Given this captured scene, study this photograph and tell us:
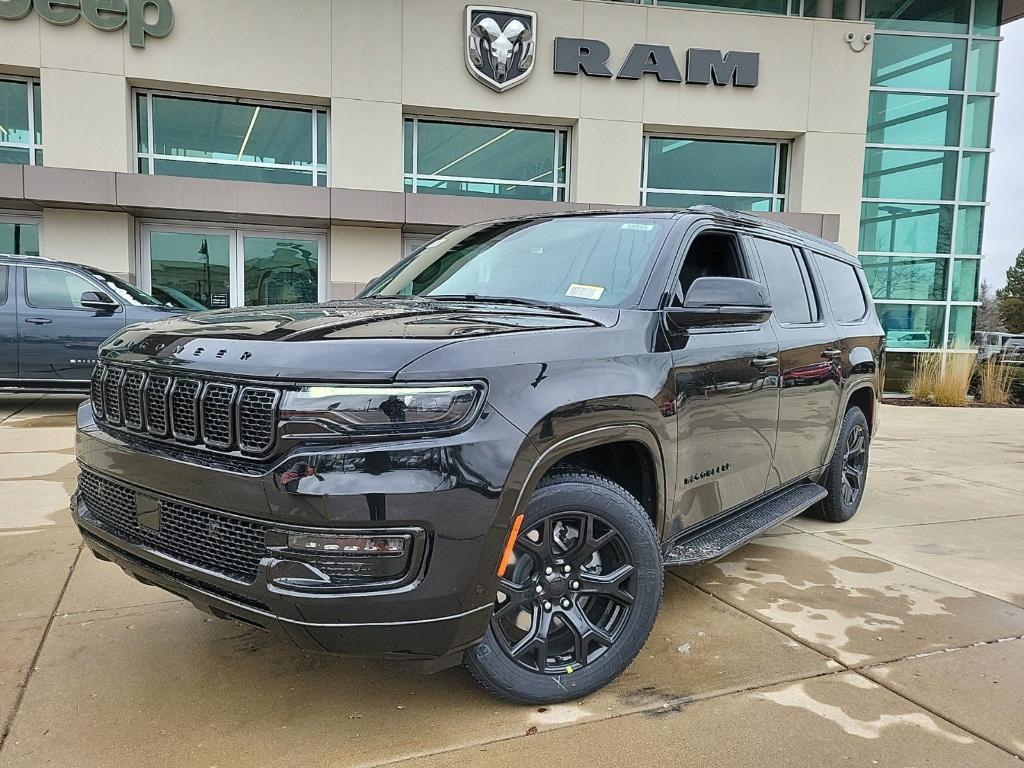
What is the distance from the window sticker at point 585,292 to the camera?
3.05 metres

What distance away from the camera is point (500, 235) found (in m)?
3.77

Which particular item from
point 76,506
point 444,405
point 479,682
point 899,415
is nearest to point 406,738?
point 479,682

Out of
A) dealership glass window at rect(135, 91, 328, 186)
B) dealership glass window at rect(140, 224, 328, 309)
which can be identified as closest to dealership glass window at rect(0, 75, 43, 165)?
dealership glass window at rect(135, 91, 328, 186)

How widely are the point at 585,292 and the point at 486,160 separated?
39.1 feet

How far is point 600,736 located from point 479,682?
43 centimetres

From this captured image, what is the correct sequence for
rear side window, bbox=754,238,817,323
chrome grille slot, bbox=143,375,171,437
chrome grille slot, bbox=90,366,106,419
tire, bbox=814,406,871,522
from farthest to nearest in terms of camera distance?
tire, bbox=814,406,871,522 < rear side window, bbox=754,238,817,323 < chrome grille slot, bbox=90,366,106,419 < chrome grille slot, bbox=143,375,171,437

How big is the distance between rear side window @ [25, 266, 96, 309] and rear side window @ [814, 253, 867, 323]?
8376mm

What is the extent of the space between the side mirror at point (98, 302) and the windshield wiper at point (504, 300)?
7341mm

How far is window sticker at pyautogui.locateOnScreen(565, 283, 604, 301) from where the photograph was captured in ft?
10.0

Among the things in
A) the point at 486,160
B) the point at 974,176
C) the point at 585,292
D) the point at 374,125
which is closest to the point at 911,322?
the point at 974,176

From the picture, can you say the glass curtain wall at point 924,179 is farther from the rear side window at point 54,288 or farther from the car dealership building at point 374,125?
the rear side window at point 54,288

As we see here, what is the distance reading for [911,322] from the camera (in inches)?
642

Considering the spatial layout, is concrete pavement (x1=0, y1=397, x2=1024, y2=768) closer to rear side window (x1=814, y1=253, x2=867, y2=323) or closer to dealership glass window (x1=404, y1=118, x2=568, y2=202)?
rear side window (x1=814, y1=253, x2=867, y2=323)

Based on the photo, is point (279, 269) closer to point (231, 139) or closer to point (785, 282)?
point (231, 139)
